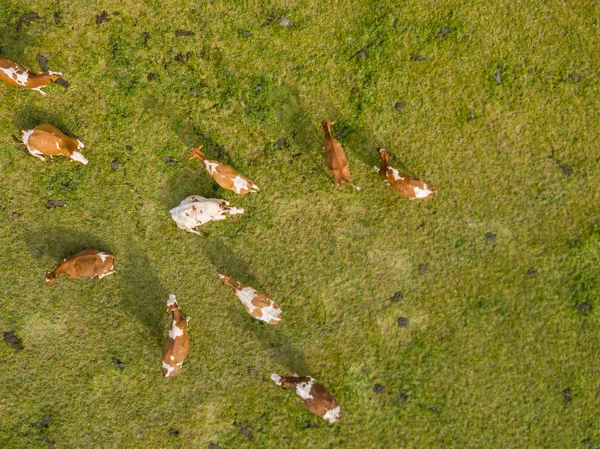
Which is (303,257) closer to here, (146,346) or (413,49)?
(146,346)

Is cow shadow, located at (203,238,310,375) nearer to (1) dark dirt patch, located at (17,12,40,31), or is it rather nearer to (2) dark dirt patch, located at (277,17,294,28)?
(2) dark dirt patch, located at (277,17,294,28)

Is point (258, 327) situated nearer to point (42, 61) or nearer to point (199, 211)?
point (199, 211)

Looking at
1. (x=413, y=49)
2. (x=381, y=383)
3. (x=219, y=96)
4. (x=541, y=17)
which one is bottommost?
(x=381, y=383)

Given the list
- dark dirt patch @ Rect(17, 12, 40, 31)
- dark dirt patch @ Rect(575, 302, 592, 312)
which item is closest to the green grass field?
dark dirt patch @ Rect(17, 12, 40, 31)

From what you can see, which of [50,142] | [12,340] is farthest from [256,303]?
[12,340]

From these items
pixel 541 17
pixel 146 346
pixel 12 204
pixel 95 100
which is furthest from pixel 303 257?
pixel 541 17

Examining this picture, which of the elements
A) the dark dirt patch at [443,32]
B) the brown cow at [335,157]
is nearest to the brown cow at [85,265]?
the brown cow at [335,157]
